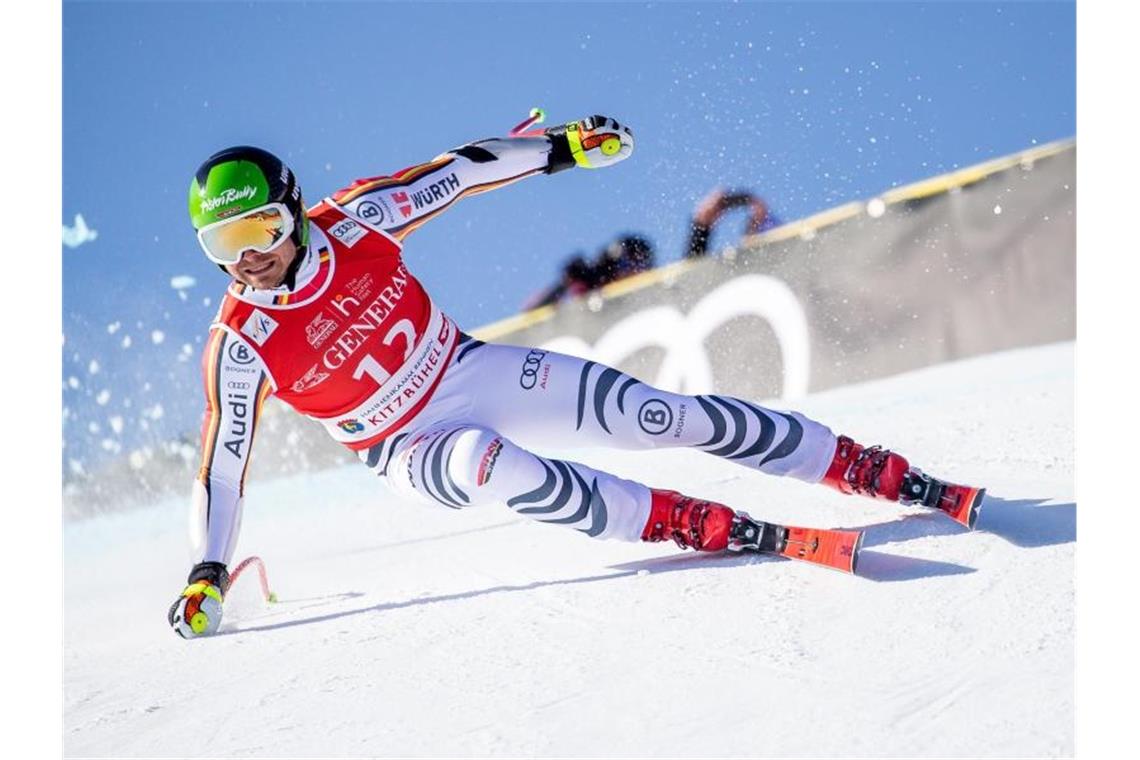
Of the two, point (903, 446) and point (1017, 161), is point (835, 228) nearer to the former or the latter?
point (1017, 161)

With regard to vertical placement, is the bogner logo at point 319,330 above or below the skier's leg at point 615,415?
above

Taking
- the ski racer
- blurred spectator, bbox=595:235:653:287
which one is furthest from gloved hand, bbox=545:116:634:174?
blurred spectator, bbox=595:235:653:287

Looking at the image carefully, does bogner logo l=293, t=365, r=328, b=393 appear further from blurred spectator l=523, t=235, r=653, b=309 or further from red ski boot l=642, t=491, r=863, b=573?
blurred spectator l=523, t=235, r=653, b=309

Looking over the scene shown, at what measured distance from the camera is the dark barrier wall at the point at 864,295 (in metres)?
3.69

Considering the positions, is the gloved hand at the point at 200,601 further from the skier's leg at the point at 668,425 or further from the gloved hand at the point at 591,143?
the gloved hand at the point at 591,143

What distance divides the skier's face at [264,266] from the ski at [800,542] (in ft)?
2.87

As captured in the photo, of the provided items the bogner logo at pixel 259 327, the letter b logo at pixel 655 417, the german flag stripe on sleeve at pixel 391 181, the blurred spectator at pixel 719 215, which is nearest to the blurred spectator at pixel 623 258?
the blurred spectator at pixel 719 215

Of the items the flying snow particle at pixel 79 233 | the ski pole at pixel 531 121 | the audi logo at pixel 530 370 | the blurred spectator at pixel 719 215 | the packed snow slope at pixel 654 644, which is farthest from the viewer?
the flying snow particle at pixel 79 233

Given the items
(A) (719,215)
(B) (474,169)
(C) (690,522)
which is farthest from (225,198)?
(A) (719,215)

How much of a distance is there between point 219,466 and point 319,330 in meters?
0.29

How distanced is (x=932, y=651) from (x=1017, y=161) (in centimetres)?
222

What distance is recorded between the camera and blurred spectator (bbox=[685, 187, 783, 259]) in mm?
4121

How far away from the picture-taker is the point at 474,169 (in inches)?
101

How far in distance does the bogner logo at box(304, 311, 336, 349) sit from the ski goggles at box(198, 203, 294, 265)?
5.8 inches
